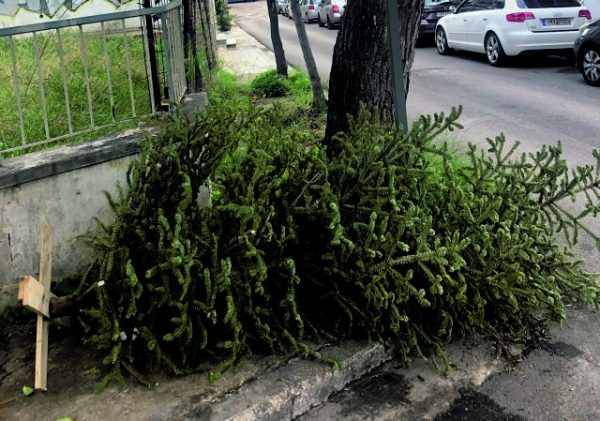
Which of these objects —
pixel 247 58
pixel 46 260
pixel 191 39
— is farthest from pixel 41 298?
pixel 247 58

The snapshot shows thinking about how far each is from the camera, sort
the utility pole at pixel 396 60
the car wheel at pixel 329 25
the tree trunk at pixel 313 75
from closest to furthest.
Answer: the utility pole at pixel 396 60, the tree trunk at pixel 313 75, the car wheel at pixel 329 25

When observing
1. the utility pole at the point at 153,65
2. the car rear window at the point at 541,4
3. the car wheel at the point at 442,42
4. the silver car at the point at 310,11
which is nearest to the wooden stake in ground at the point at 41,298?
the utility pole at the point at 153,65

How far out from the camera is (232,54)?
58.2 feet

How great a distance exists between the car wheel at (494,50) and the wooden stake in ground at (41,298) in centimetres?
1183

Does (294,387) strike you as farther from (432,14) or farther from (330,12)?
(330,12)

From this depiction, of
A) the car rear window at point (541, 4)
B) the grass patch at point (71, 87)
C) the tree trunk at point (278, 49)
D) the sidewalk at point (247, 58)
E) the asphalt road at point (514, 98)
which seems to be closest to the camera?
the grass patch at point (71, 87)

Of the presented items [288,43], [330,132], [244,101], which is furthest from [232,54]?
[330,132]

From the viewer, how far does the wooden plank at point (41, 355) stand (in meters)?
2.99

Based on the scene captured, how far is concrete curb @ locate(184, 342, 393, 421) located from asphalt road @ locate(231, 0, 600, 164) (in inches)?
177

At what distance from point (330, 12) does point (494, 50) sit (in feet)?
39.9

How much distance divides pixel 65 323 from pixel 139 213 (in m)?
0.75

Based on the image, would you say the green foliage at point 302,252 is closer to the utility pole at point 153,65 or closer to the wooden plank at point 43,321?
the wooden plank at point 43,321

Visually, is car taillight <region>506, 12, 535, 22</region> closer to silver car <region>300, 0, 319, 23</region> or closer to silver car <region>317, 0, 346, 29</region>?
silver car <region>317, 0, 346, 29</region>

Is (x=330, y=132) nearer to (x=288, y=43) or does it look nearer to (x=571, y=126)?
(x=571, y=126)
